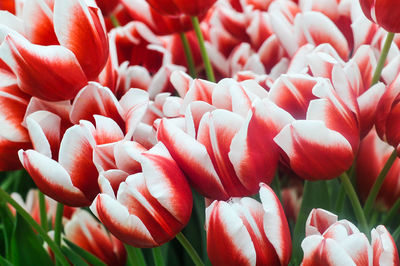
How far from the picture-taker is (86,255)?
1.53 ft

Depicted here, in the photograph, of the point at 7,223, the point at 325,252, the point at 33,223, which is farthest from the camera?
the point at 7,223

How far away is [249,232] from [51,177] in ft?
0.36

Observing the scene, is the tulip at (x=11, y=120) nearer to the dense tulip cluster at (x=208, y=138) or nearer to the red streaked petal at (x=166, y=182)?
the dense tulip cluster at (x=208, y=138)

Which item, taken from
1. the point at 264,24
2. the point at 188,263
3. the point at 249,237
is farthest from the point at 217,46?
the point at 249,237

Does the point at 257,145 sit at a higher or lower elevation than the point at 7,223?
higher

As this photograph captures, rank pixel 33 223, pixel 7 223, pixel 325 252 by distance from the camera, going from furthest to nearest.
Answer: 1. pixel 7 223
2. pixel 33 223
3. pixel 325 252

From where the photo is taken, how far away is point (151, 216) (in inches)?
12.6

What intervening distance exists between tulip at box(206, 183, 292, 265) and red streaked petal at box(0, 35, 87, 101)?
0.11 meters

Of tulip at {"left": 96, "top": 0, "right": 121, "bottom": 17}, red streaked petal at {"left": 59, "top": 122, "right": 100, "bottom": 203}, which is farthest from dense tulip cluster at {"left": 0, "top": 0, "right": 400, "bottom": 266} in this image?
tulip at {"left": 96, "top": 0, "right": 121, "bottom": 17}

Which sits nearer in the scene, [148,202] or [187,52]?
[148,202]

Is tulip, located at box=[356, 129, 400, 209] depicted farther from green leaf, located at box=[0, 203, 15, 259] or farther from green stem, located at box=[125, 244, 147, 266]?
green leaf, located at box=[0, 203, 15, 259]

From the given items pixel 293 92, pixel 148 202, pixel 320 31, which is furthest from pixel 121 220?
pixel 320 31

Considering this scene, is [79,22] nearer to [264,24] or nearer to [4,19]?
[4,19]

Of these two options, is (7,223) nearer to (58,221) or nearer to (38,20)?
(58,221)
